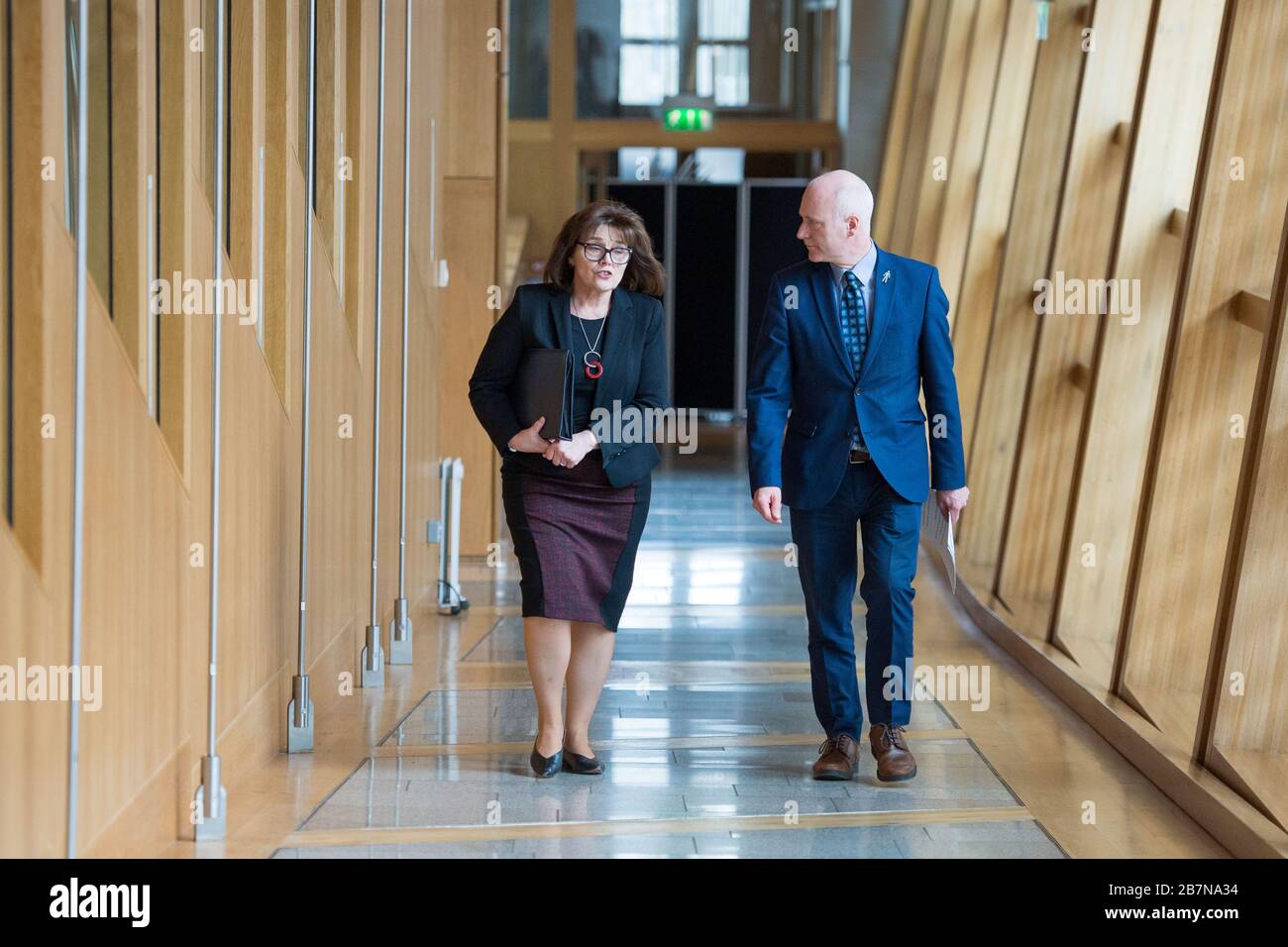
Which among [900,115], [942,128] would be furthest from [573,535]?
[900,115]

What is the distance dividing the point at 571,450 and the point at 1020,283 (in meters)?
3.90

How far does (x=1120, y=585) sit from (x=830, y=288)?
2.14 m

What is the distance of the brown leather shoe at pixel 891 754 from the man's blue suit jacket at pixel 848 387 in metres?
0.67

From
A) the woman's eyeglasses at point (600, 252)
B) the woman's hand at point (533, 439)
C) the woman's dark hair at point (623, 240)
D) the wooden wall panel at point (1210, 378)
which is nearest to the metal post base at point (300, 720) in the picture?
the woman's hand at point (533, 439)

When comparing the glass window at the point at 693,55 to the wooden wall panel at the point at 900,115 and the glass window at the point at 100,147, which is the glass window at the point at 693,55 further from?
the glass window at the point at 100,147

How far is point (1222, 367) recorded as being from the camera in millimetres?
4641

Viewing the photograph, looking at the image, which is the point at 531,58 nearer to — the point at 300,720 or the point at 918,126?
the point at 918,126

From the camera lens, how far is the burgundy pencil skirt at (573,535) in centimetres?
449

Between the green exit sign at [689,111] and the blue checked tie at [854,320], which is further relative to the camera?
the green exit sign at [689,111]

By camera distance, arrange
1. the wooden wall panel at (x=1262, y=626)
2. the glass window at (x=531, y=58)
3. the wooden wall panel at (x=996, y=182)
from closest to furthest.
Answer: the wooden wall panel at (x=1262, y=626)
the wooden wall panel at (x=996, y=182)
the glass window at (x=531, y=58)

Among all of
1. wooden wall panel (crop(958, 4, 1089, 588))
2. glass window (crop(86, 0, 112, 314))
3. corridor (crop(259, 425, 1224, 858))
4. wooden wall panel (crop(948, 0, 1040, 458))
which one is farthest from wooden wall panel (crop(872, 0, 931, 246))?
glass window (crop(86, 0, 112, 314))

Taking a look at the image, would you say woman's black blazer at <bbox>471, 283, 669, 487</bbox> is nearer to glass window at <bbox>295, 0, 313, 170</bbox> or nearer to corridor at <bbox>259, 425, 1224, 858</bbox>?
corridor at <bbox>259, 425, 1224, 858</bbox>
